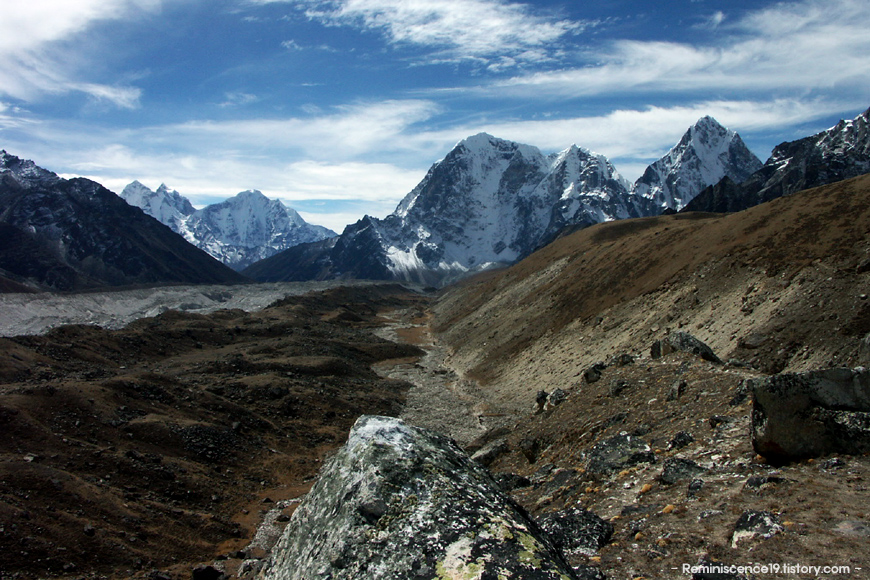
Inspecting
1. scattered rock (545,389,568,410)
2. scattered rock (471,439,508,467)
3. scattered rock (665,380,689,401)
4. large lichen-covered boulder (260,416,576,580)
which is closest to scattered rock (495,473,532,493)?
scattered rock (471,439,508,467)

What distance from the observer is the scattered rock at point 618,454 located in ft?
44.8

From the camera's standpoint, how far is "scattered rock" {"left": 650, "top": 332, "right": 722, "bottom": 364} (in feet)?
68.3

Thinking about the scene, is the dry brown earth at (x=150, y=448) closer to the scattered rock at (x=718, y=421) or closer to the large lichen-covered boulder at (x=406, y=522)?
the large lichen-covered boulder at (x=406, y=522)

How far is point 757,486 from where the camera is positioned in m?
10.2

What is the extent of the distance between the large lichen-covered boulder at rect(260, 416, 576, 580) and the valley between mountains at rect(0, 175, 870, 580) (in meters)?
0.10

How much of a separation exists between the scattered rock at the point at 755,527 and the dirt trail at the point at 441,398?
618 inches

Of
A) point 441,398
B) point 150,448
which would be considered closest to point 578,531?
point 150,448

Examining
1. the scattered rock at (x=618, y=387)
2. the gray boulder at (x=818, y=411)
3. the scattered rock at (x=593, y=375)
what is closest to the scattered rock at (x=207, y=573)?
the scattered rock at (x=618, y=387)

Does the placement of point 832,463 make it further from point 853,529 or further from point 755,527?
point 755,527

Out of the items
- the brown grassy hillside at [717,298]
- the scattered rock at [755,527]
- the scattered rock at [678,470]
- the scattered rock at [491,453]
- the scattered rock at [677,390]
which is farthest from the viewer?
the brown grassy hillside at [717,298]

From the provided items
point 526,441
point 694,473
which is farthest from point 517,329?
point 694,473

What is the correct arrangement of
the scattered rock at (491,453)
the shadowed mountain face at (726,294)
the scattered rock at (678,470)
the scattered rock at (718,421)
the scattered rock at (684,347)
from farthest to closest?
the shadowed mountain face at (726,294), the scattered rock at (491,453), the scattered rock at (684,347), the scattered rock at (718,421), the scattered rock at (678,470)

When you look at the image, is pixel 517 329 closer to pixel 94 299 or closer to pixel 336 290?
pixel 336 290

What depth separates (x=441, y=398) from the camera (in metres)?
49.7
